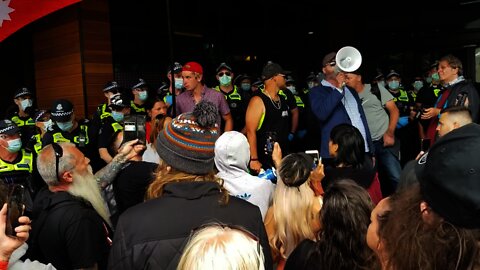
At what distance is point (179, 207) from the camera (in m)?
1.62

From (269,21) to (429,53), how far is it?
4.85 metres

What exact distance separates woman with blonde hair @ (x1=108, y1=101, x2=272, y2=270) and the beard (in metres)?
0.80

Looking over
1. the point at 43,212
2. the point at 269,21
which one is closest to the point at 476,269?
the point at 43,212

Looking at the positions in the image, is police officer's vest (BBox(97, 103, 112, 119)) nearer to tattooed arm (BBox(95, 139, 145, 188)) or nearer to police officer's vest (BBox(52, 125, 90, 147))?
police officer's vest (BBox(52, 125, 90, 147))

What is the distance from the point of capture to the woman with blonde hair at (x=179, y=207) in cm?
155

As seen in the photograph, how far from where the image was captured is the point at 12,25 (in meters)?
3.80

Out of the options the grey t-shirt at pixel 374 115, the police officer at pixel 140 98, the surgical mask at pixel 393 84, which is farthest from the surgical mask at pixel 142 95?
the surgical mask at pixel 393 84

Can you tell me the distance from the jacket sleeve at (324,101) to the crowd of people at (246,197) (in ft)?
0.05

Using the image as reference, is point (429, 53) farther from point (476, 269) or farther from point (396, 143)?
point (476, 269)

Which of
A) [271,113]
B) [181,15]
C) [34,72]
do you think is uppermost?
[181,15]

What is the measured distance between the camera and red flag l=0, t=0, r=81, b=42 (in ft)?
12.3

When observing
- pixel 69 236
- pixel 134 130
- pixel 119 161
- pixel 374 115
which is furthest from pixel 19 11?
pixel 374 115

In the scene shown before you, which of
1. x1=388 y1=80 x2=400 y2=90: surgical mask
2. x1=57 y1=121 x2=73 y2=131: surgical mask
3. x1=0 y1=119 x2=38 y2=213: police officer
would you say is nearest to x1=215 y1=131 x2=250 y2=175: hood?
x1=0 y1=119 x2=38 y2=213: police officer

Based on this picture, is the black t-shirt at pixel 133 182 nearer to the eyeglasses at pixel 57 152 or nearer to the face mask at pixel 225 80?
the eyeglasses at pixel 57 152
